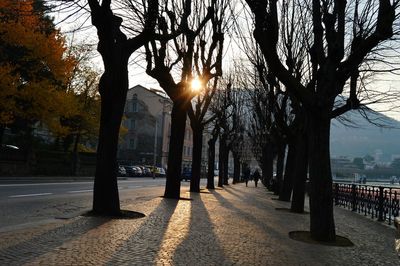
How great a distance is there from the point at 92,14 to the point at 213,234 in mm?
5518

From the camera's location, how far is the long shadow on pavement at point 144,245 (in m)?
6.30

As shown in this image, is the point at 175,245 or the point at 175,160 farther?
the point at 175,160

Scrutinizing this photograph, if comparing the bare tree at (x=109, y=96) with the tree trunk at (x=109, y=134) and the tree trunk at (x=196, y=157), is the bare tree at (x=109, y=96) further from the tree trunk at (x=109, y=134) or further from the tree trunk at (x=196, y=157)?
the tree trunk at (x=196, y=157)

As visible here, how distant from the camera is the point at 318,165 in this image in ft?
32.7

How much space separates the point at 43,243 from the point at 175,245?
196 centimetres

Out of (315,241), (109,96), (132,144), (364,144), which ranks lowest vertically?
(315,241)

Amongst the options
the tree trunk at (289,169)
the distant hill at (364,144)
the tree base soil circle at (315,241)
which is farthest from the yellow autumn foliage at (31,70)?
the distant hill at (364,144)

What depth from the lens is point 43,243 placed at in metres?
7.00

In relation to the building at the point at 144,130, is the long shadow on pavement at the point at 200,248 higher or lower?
lower

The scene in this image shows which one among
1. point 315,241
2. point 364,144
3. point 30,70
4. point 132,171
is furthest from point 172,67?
point 364,144

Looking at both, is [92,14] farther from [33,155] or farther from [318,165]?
[33,155]

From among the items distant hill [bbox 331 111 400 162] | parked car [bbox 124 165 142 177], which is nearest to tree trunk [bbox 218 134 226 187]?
parked car [bbox 124 165 142 177]

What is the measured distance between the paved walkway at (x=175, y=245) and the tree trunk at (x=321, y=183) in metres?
0.65

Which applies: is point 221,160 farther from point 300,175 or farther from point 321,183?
point 321,183
